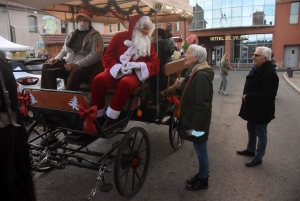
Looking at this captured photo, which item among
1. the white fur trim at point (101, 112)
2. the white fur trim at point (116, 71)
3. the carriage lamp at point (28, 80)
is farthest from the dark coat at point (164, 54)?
the carriage lamp at point (28, 80)

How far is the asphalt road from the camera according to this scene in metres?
3.38

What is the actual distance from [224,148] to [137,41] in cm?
270

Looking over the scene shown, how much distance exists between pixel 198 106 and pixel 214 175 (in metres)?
1.38

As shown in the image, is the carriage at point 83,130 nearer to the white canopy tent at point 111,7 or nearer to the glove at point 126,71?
the white canopy tent at point 111,7

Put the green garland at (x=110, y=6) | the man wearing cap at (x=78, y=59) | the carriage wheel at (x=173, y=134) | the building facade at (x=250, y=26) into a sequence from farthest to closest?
the building facade at (x=250, y=26) → the carriage wheel at (x=173, y=134) → the green garland at (x=110, y=6) → the man wearing cap at (x=78, y=59)

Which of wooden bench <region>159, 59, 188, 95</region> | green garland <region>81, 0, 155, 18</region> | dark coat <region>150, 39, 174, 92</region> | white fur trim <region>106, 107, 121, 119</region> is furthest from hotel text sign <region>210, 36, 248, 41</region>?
white fur trim <region>106, 107, 121, 119</region>

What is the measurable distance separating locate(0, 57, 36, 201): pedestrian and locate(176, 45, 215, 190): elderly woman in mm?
1993

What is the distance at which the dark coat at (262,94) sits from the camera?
3811 millimetres

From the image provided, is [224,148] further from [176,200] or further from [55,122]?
[55,122]

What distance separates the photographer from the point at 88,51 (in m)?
4.24

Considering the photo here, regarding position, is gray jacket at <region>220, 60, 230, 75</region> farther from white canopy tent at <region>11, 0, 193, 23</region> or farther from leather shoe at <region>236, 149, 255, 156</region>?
leather shoe at <region>236, 149, 255, 156</region>

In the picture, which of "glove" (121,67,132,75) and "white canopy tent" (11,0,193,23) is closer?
"glove" (121,67,132,75)

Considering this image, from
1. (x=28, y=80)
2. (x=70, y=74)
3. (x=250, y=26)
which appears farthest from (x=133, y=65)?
(x=250, y=26)

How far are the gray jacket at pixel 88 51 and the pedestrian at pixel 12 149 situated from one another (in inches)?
91.5
